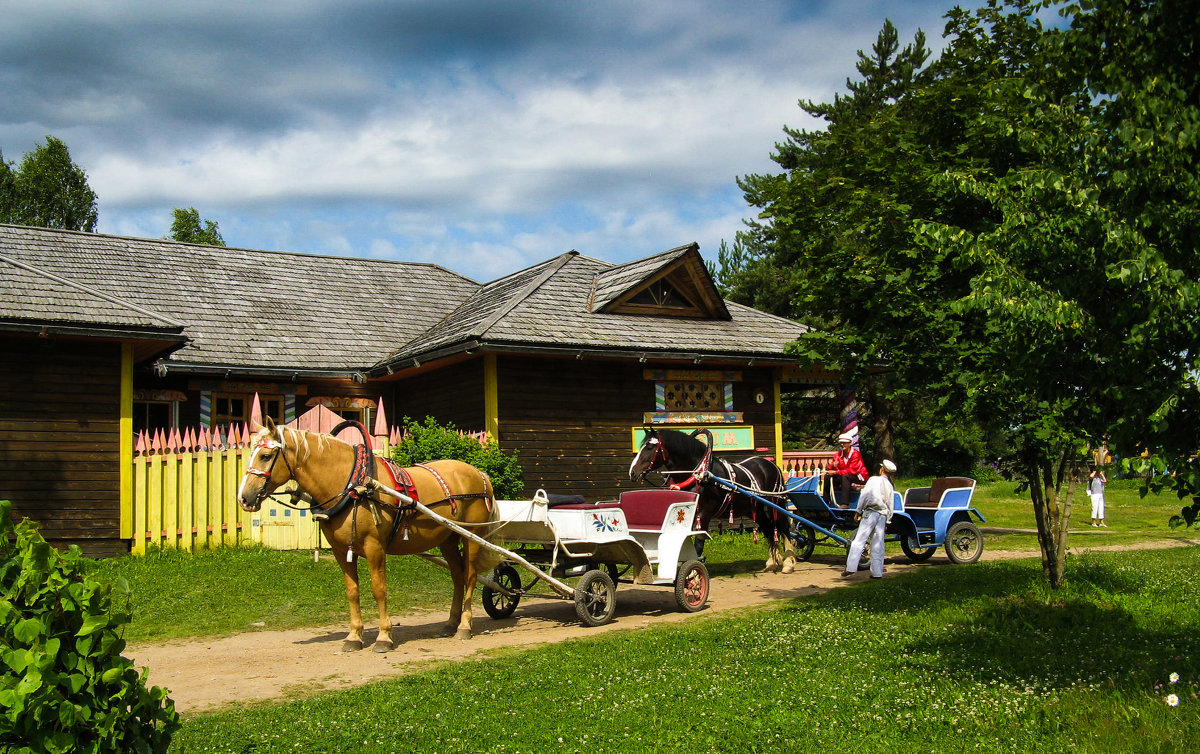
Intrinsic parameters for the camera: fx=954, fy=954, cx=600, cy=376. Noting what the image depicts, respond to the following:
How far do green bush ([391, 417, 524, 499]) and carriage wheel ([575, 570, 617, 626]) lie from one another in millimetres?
5126

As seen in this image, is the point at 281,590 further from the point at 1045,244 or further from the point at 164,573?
the point at 1045,244

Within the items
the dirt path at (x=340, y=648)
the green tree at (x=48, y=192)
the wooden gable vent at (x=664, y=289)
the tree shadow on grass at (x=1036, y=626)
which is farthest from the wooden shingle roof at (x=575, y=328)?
the green tree at (x=48, y=192)

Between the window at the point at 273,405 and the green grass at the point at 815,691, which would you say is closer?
the green grass at the point at 815,691

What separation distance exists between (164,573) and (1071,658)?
447 inches

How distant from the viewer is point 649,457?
13.1 metres

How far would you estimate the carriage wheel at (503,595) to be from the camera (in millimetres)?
11172

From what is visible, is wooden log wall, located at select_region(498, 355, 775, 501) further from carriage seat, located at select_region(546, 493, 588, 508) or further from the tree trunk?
the tree trunk

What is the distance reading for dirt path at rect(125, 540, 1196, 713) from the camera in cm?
794

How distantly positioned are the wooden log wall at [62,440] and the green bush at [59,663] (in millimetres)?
12043

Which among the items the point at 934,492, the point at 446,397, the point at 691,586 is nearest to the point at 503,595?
the point at 691,586

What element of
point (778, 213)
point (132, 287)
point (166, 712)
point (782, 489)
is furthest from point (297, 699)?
point (132, 287)

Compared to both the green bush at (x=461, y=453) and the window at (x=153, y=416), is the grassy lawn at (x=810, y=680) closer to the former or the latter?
the green bush at (x=461, y=453)

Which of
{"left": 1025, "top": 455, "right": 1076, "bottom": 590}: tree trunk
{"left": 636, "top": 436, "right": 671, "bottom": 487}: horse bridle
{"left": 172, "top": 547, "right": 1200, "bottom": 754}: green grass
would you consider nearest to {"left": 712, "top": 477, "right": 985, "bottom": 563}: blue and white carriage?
{"left": 636, "top": 436, "right": 671, "bottom": 487}: horse bridle

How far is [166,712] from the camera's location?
4.16 m
